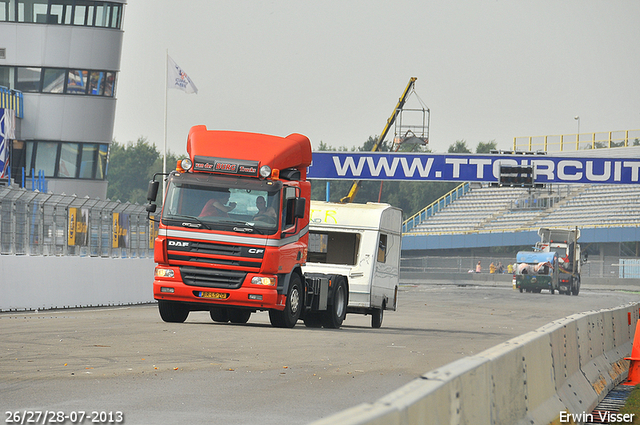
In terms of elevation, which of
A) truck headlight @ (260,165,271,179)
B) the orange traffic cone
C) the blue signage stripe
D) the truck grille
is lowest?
the orange traffic cone

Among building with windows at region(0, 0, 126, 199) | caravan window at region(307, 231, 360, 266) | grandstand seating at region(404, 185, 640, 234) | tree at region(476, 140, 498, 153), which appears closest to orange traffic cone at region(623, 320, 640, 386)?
caravan window at region(307, 231, 360, 266)

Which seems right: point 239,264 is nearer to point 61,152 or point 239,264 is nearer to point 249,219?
point 249,219

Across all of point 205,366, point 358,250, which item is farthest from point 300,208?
point 205,366

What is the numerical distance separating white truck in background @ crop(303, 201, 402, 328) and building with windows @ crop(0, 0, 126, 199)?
85.2 feet

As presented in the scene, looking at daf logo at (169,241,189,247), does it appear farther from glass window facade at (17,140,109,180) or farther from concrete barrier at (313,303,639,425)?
glass window facade at (17,140,109,180)

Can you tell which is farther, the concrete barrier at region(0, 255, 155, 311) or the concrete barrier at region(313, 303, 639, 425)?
the concrete barrier at region(0, 255, 155, 311)

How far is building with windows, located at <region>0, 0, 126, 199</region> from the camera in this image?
44.2 metres

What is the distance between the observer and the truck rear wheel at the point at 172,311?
59.4 ft

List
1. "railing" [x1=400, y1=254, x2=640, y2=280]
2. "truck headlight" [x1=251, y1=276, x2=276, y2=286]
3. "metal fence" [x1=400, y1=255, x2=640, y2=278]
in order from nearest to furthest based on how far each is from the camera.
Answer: "truck headlight" [x1=251, y1=276, x2=276, y2=286], "metal fence" [x1=400, y1=255, x2=640, y2=278], "railing" [x1=400, y1=254, x2=640, y2=280]

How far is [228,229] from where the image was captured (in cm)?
1673

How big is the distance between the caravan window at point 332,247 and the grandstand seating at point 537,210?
53.6 m

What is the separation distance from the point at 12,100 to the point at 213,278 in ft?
97.4

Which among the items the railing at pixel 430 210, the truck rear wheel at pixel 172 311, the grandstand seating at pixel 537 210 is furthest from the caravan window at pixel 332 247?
the railing at pixel 430 210

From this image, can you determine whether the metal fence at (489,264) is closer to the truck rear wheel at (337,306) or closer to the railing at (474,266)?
the railing at (474,266)
